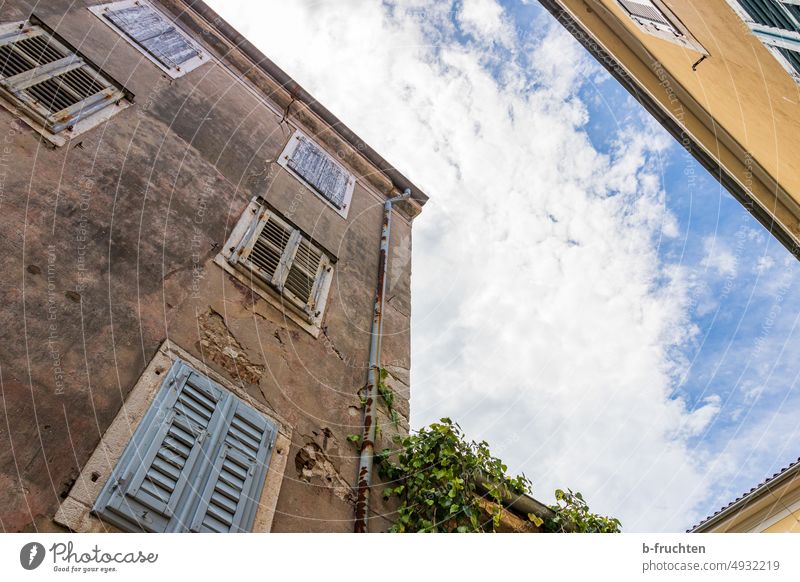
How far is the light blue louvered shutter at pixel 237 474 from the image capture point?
366 centimetres

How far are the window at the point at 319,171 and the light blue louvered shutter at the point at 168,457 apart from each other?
3927 mm

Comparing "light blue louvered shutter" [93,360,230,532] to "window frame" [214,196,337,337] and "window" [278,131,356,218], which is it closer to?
"window frame" [214,196,337,337]

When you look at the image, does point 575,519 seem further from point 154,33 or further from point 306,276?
point 154,33

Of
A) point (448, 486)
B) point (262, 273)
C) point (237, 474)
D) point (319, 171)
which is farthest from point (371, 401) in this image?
point (319, 171)

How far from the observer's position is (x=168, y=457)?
3598mm

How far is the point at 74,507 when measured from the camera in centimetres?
302

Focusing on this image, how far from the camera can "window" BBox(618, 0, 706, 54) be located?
5.70 metres

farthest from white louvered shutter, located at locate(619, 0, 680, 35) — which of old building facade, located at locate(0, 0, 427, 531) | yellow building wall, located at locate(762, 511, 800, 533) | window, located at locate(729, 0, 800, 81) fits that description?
yellow building wall, located at locate(762, 511, 800, 533)

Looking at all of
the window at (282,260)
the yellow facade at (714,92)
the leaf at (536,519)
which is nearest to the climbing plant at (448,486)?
the leaf at (536,519)

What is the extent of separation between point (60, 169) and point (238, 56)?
178 inches

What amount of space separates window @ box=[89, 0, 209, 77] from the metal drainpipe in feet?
11.4

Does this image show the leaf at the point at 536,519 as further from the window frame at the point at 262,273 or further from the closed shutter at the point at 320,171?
the closed shutter at the point at 320,171

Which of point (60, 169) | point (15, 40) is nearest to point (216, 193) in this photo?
point (60, 169)
